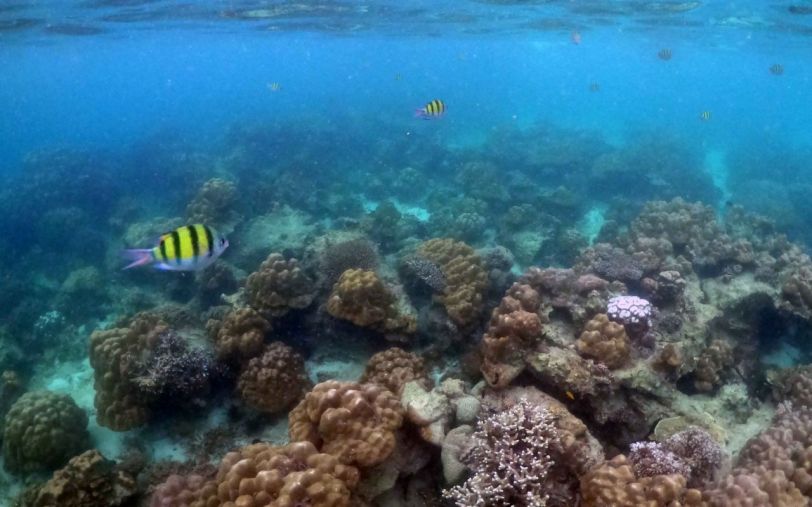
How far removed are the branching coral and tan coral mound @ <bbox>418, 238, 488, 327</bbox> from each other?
291 inches

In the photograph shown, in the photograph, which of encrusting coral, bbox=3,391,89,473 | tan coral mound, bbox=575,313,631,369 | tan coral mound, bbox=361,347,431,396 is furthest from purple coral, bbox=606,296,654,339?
encrusting coral, bbox=3,391,89,473

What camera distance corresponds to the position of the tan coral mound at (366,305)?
7859 mm

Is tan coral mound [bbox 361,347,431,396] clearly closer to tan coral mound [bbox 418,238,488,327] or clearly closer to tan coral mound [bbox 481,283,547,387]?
tan coral mound [bbox 481,283,547,387]

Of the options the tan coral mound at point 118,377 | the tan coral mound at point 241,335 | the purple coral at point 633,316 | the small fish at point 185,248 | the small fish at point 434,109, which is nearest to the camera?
the small fish at point 185,248

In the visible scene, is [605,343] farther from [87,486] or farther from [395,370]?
[87,486]

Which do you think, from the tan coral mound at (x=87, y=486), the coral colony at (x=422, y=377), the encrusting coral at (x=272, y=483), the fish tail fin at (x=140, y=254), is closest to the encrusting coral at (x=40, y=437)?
the coral colony at (x=422, y=377)

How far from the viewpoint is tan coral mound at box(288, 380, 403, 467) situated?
4785 millimetres

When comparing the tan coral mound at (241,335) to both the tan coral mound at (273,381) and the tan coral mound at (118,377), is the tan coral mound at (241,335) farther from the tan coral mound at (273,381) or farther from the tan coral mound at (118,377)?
the tan coral mound at (118,377)

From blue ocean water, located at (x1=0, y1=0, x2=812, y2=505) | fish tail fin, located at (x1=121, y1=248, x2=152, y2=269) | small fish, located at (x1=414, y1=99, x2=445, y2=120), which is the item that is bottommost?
blue ocean water, located at (x1=0, y1=0, x2=812, y2=505)

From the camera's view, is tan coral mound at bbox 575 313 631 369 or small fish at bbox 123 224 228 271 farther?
tan coral mound at bbox 575 313 631 369

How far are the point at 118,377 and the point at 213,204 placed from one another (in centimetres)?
745

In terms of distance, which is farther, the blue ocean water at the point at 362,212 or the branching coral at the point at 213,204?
the branching coral at the point at 213,204

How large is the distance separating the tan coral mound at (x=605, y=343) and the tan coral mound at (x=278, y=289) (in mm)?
4673

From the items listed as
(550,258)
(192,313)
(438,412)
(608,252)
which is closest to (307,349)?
(192,313)
